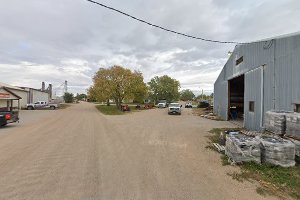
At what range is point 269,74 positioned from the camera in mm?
12266

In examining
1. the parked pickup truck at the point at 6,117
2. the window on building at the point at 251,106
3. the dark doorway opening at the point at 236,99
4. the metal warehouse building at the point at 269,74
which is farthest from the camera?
the dark doorway opening at the point at 236,99

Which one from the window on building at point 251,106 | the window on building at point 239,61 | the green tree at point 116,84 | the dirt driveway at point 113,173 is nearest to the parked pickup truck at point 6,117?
the dirt driveway at point 113,173

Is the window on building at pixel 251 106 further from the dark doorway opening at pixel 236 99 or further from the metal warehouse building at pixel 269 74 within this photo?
the dark doorway opening at pixel 236 99

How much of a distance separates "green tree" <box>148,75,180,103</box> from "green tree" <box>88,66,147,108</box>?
137 ft

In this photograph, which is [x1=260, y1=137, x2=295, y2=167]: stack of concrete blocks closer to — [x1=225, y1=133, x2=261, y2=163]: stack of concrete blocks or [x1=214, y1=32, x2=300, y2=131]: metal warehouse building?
[x1=225, y1=133, x2=261, y2=163]: stack of concrete blocks

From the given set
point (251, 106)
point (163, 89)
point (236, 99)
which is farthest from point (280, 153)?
point (163, 89)

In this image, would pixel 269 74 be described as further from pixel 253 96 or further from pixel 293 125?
pixel 293 125

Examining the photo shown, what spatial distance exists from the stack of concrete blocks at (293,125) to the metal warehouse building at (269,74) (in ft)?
6.23

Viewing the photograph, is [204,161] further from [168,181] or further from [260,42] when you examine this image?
[260,42]

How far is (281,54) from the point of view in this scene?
10.9m

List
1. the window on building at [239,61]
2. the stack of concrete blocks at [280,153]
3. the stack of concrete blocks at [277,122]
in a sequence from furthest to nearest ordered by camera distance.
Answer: the window on building at [239,61] → the stack of concrete blocks at [277,122] → the stack of concrete blocks at [280,153]

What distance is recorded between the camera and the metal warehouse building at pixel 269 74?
9773mm

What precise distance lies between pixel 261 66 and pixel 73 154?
1152 cm

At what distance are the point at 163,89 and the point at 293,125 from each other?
75.8 metres
